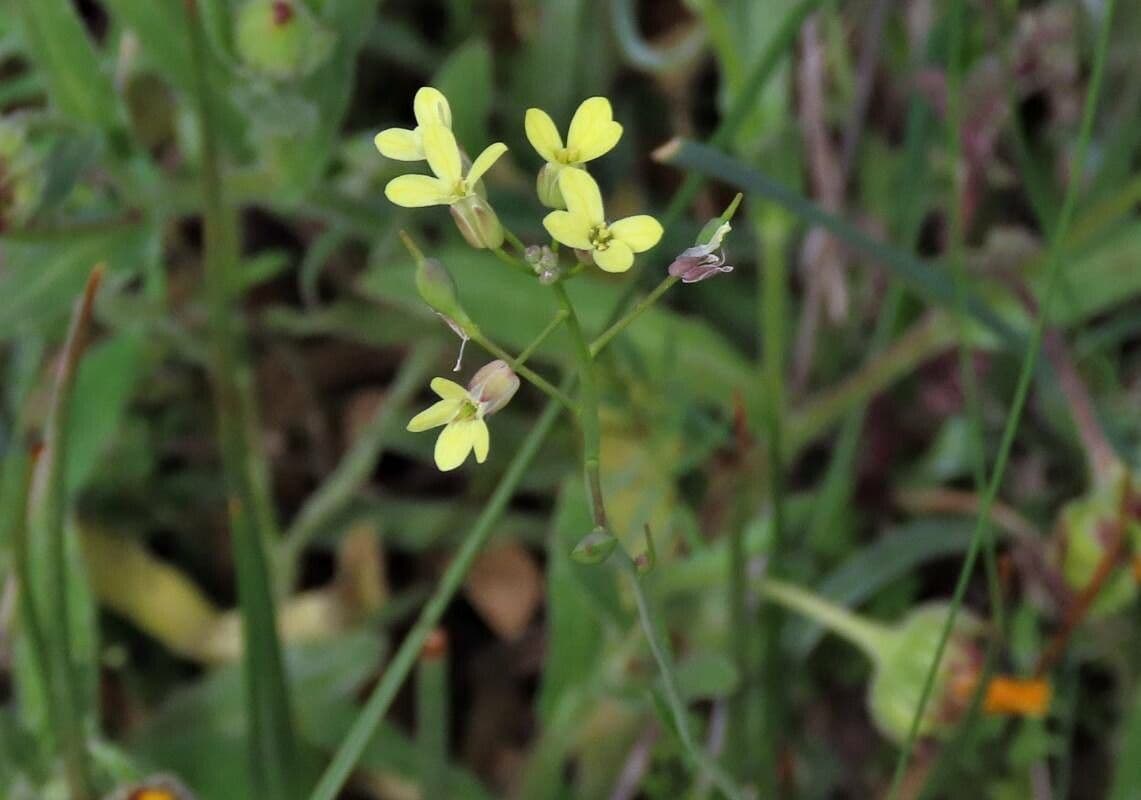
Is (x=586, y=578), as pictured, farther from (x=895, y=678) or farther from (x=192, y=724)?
(x=192, y=724)

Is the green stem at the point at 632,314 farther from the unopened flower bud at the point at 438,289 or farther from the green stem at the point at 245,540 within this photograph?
the green stem at the point at 245,540

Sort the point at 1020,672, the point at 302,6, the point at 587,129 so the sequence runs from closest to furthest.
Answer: the point at 587,129 → the point at 302,6 → the point at 1020,672

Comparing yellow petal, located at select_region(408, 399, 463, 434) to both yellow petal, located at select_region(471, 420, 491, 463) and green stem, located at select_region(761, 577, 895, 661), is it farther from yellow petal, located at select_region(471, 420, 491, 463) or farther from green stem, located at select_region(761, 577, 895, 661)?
green stem, located at select_region(761, 577, 895, 661)

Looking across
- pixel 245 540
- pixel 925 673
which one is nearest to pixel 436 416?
pixel 245 540

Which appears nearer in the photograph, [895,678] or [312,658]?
[895,678]

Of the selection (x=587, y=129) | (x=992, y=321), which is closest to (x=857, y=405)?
(x=992, y=321)

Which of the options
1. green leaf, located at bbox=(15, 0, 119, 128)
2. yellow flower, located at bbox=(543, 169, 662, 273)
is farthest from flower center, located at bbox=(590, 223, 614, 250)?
green leaf, located at bbox=(15, 0, 119, 128)
